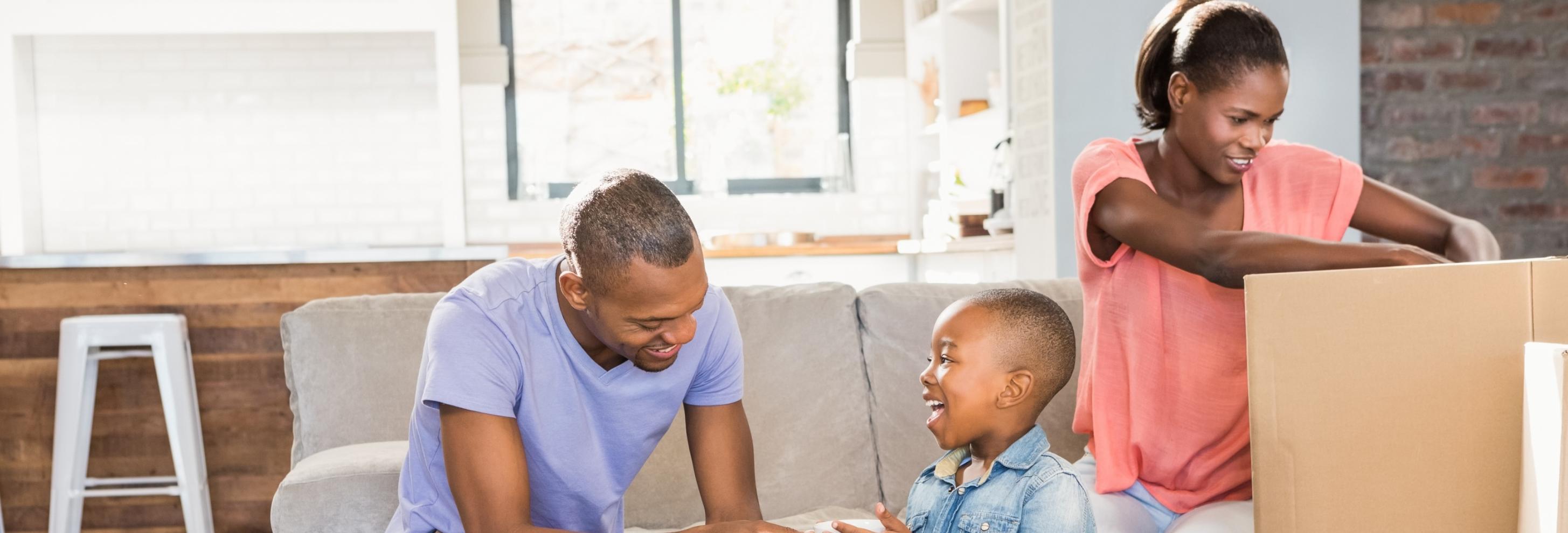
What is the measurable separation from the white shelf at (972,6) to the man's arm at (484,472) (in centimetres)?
353

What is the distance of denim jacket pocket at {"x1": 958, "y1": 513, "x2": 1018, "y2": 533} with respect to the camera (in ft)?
4.59

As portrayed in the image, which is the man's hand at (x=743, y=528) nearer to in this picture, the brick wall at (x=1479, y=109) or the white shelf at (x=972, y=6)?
the brick wall at (x=1479, y=109)

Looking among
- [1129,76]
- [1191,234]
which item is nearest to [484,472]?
[1191,234]

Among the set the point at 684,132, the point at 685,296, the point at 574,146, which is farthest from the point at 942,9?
the point at 685,296

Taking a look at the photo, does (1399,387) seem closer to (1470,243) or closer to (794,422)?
(1470,243)

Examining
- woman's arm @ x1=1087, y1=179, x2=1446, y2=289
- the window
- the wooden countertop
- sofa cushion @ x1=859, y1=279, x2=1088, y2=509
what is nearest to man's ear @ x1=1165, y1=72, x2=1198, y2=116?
woman's arm @ x1=1087, y1=179, x2=1446, y2=289

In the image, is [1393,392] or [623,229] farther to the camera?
[623,229]

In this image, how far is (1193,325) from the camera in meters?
1.49

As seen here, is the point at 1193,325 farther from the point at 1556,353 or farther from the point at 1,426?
the point at 1,426

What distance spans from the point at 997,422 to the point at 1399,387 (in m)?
0.49

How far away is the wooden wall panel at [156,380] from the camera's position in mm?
3182

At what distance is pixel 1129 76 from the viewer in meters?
3.33

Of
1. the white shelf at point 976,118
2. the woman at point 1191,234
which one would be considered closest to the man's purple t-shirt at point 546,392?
the woman at point 1191,234

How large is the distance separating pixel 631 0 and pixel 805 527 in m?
4.25
